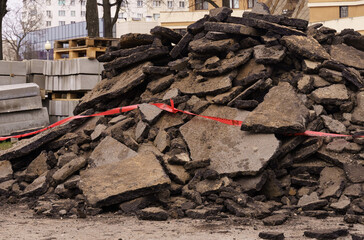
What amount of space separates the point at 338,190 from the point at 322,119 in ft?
4.43

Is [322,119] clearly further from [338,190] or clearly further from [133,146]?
[133,146]

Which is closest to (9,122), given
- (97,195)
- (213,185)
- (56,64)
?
(56,64)

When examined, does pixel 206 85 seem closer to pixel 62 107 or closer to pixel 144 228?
pixel 144 228

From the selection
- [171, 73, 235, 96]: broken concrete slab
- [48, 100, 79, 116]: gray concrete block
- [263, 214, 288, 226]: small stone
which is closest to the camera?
[263, 214, 288, 226]: small stone

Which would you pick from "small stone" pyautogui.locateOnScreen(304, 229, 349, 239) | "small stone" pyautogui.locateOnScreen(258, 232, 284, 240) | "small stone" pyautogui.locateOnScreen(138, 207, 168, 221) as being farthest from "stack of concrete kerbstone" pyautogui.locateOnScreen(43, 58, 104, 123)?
"small stone" pyautogui.locateOnScreen(304, 229, 349, 239)

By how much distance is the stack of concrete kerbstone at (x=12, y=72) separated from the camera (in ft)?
41.4

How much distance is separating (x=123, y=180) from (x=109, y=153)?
101 centimetres

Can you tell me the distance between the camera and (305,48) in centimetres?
760

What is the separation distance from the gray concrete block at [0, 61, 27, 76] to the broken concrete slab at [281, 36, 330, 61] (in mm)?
7838

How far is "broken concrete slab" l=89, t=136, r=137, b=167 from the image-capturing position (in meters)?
→ 6.91

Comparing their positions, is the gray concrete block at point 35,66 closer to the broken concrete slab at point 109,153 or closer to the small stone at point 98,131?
the small stone at point 98,131

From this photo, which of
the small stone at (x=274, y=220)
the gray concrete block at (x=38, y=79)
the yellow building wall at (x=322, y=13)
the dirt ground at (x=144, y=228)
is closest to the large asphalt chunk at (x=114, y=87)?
the dirt ground at (x=144, y=228)

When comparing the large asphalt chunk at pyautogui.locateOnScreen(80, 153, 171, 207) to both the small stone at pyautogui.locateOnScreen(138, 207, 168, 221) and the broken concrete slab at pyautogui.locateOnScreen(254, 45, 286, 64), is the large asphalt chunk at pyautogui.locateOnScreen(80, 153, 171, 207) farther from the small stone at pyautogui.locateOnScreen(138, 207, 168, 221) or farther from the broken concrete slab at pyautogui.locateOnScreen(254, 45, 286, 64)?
the broken concrete slab at pyautogui.locateOnScreen(254, 45, 286, 64)

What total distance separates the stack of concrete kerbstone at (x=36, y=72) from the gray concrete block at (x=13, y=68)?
23 centimetres
